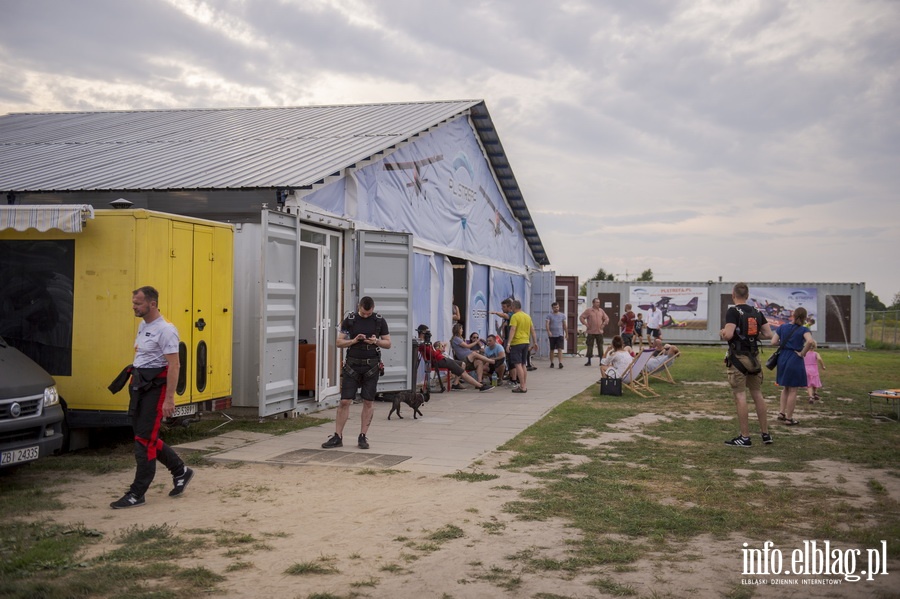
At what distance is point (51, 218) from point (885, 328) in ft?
121

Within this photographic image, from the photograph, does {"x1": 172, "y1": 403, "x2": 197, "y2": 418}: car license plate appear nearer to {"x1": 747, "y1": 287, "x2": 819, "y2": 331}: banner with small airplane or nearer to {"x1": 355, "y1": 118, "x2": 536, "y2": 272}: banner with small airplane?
{"x1": 355, "y1": 118, "x2": 536, "y2": 272}: banner with small airplane

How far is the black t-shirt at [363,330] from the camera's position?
→ 366 inches

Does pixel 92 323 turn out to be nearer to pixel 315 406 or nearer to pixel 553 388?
pixel 315 406

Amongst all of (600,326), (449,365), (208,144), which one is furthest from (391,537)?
(600,326)

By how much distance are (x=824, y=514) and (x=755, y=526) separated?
30.5 inches

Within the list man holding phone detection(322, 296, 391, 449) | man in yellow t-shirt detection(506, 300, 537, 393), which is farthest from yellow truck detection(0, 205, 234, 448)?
man in yellow t-shirt detection(506, 300, 537, 393)

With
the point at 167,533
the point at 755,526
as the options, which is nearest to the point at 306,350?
the point at 167,533

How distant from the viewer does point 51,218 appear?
27.7ft

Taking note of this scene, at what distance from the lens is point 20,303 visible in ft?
29.9

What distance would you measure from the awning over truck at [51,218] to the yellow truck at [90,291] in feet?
0.03

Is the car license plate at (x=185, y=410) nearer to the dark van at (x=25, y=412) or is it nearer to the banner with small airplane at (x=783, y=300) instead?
the dark van at (x=25, y=412)

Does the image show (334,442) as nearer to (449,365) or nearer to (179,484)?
(179,484)

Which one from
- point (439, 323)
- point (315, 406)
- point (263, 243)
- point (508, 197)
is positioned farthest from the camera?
point (508, 197)

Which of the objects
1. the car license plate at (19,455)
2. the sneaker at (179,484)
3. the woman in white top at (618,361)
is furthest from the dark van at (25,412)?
the woman in white top at (618,361)
